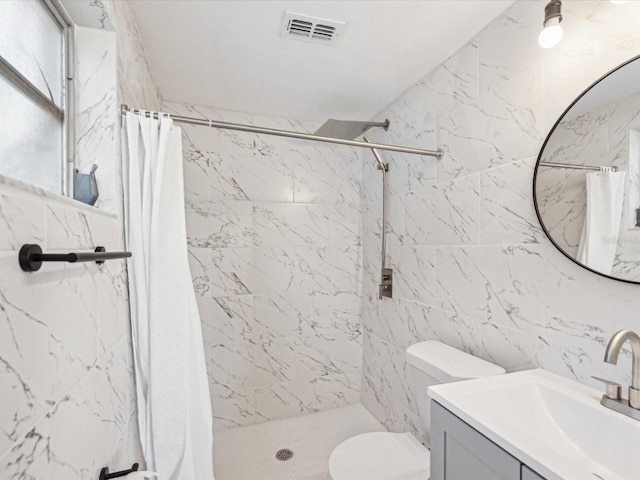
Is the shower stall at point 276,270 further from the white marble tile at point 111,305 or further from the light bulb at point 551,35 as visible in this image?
the light bulb at point 551,35

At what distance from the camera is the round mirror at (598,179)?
0.93 m

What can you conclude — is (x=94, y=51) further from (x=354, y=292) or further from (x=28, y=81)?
(x=354, y=292)

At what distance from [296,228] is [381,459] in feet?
4.92

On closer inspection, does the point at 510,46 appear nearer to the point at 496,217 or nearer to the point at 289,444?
the point at 496,217

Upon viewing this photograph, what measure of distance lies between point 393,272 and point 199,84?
5.52ft

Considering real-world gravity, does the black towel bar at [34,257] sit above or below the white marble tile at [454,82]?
below

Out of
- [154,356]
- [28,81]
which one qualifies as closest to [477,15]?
[28,81]

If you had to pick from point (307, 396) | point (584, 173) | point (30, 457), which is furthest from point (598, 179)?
point (307, 396)

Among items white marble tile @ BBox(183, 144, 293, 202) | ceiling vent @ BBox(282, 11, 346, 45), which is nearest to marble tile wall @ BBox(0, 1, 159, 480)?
ceiling vent @ BBox(282, 11, 346, 45)

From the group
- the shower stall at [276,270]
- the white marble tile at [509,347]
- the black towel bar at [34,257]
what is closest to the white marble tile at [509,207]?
the white marble tile at [509,347]

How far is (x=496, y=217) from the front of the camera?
4.52 feet

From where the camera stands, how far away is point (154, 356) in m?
1.22

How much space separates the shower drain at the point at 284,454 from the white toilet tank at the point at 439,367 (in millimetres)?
866

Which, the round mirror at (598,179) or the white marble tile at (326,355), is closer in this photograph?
the round mirror at (598,179)
